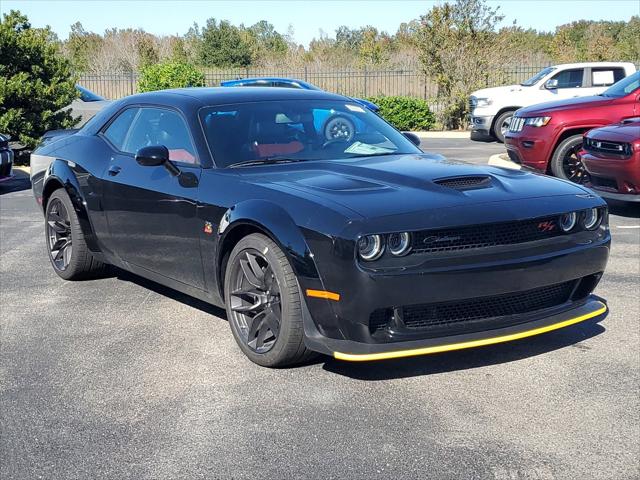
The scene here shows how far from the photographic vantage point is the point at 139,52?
4309 centimetres

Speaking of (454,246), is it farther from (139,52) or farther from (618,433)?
(139,52)

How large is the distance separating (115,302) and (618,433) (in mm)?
3548

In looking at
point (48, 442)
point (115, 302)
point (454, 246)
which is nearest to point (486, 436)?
point (454, 246)

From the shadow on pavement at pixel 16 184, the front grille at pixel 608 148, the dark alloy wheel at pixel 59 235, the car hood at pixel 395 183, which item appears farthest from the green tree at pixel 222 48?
the car hood at pixel 395 183

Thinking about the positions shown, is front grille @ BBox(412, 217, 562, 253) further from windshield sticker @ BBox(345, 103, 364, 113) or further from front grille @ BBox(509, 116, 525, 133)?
front grille @ BBox(509, 116, 525, 133)

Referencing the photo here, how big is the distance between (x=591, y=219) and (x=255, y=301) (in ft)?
6.12

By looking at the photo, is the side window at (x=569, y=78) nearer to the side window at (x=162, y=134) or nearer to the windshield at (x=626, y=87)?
the windshield at (x=626, y=87)

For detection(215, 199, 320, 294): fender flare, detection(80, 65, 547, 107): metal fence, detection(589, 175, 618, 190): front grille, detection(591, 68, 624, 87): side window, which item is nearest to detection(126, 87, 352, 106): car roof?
detection(215, 199, 320, 294): fender flare

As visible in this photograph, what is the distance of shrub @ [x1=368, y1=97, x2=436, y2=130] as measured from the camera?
2394cm

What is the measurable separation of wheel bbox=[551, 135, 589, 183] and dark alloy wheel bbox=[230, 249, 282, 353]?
23.8 feet

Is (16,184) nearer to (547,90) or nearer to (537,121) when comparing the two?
(537,121)

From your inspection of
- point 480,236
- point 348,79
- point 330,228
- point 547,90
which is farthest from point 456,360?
point 348,79

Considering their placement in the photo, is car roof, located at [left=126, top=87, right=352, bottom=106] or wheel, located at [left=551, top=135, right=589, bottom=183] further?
wheel, located at [left=551, top=135, right=589, bottom=183]

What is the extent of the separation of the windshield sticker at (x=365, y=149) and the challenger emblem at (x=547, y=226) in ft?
4.86
